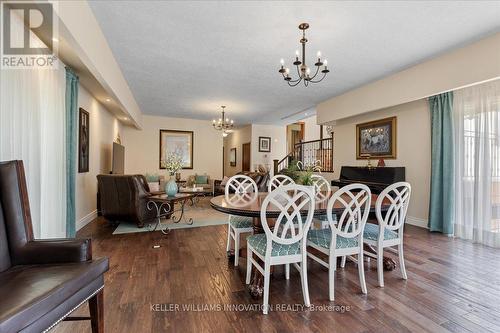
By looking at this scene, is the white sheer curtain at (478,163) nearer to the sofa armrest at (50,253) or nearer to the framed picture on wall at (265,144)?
the sofa armrest at (50,253)

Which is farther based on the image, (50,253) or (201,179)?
(201,179)

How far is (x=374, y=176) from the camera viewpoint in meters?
4.96

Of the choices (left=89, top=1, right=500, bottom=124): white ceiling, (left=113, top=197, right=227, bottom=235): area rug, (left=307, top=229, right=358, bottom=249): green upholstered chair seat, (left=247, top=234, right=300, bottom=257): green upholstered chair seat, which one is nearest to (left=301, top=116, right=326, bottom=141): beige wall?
(left=89, top=1, right=500, bottom=124): white ceiling

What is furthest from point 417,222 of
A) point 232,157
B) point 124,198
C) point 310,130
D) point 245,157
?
point 232,157

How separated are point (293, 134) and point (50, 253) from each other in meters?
10.9

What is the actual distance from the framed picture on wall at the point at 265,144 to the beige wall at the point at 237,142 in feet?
1.53

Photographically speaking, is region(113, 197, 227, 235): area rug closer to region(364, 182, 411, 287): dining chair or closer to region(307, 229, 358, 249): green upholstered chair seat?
region(307, 229, 358, 249): green upholstered chair seat

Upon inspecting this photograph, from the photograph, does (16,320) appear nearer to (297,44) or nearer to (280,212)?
(280,212)

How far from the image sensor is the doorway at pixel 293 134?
1070 centimetres


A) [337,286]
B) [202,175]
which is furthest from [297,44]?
[202,175]

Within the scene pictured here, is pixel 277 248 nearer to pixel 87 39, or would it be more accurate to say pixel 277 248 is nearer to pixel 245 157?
pixel 87 39

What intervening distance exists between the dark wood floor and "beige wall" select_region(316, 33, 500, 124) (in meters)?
2.44

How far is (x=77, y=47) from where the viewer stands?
240cm

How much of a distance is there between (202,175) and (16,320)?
291 inches
